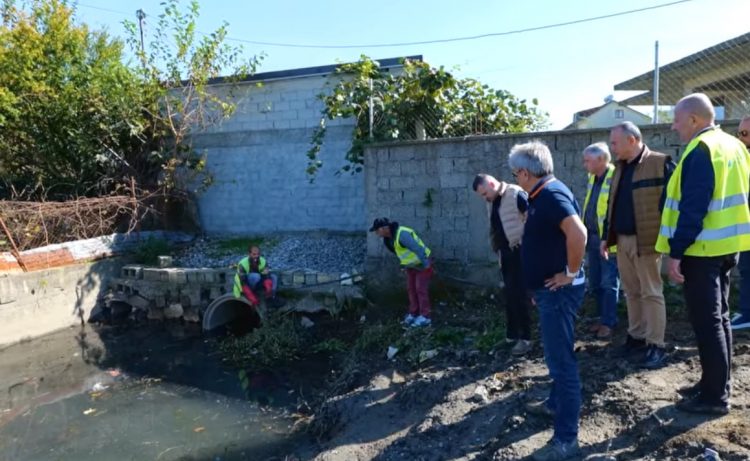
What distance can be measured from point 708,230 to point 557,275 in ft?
2.93

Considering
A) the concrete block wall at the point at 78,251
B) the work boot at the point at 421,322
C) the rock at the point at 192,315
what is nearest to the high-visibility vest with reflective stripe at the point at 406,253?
the work boot at the point at 421,322

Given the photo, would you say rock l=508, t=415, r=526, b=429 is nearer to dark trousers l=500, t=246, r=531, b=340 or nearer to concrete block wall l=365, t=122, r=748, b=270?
dark trousers l=500, t=246, r=531, b=340

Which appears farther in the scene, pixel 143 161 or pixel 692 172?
pixel 143 161

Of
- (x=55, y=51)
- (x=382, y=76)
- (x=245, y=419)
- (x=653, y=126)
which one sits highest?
(x=55, y=51)

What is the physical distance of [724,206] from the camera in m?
3.00

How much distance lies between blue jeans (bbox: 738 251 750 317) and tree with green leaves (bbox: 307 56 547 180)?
4.17 meters

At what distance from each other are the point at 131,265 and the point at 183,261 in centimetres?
95

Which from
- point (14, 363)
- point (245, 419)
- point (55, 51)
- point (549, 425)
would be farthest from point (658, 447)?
point (55, 51)

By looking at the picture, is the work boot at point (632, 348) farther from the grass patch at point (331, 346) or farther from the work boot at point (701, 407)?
the grass patch at point (331, 346)

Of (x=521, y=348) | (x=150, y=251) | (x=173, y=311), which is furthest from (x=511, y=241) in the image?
(x=150, y=251)

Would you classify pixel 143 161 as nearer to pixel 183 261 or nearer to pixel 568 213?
pixel 183 261

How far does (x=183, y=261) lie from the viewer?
10016 mm

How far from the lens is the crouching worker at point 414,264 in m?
6.25

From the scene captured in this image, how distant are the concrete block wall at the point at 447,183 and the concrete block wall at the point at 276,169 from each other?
103 inches
